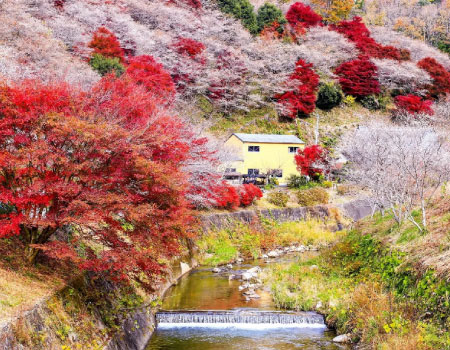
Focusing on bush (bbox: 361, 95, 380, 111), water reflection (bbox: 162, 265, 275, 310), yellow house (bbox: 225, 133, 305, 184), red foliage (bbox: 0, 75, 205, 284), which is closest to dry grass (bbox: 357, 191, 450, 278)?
water reflection (bbox: 162, 265, 275, 310)

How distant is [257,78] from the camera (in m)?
50.8

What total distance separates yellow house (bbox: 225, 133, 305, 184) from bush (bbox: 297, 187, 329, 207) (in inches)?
219

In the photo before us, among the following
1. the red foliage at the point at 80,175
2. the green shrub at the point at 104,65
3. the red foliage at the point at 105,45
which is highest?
the red foliage at the point at 105,45

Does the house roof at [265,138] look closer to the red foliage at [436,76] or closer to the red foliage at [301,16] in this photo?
the red foliage at [436,76]

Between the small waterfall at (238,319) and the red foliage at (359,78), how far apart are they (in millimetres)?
45128

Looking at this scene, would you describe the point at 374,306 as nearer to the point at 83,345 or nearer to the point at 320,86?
the point at 83,345

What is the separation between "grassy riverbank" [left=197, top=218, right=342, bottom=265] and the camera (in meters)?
24.2

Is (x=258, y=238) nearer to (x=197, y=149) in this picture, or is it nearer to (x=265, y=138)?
(x=197, y=149)

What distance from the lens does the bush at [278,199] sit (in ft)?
106

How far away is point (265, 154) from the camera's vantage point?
128 feet

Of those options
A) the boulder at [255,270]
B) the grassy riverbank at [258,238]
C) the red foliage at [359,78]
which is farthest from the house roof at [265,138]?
the boulder at [255,270]

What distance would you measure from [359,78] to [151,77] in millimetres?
33604

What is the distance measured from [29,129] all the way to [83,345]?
15.5ft

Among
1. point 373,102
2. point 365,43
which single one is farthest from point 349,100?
point 365,43
